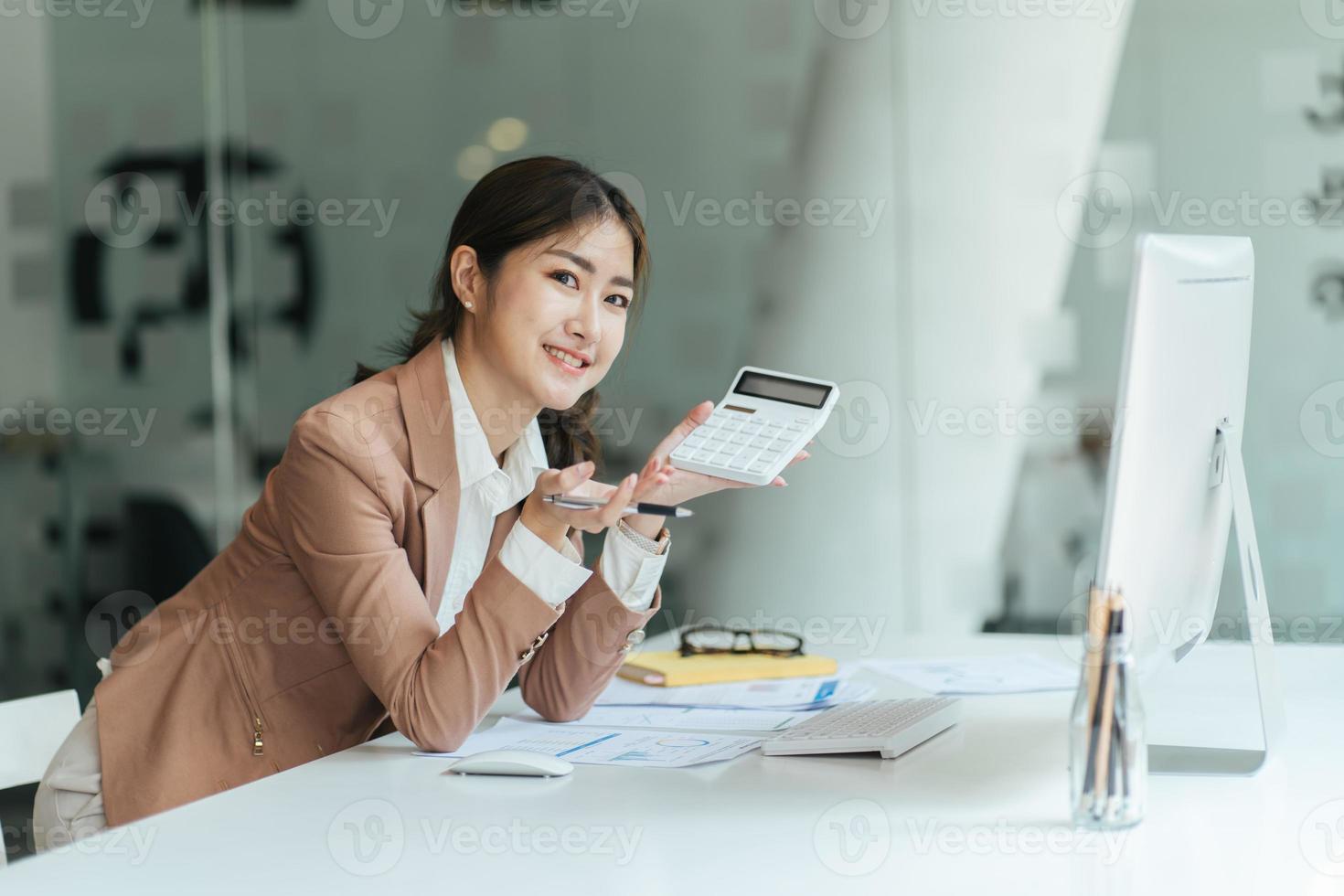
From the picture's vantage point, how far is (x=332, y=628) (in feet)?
5.21

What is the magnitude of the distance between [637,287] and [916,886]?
1.09 metres

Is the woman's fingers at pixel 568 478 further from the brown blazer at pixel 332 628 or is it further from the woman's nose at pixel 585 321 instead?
the woman's nose at pixel 585 321

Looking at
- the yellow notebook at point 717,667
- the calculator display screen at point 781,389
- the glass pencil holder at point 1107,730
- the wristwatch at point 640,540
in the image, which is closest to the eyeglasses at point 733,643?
the yellow notebook at point 717,667

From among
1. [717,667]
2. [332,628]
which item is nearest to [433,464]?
[332,628]

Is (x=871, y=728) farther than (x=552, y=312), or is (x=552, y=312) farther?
(x=552, y=312)

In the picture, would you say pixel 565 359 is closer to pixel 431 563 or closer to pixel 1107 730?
pixel 431 563

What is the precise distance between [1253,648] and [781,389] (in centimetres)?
56

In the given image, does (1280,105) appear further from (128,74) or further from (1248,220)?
(128,74)

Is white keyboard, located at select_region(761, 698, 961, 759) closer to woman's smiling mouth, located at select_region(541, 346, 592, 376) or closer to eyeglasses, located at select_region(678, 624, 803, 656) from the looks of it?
eyeglasses, located at select_region(678, 624, 803, 656)

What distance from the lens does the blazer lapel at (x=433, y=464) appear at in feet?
5.24

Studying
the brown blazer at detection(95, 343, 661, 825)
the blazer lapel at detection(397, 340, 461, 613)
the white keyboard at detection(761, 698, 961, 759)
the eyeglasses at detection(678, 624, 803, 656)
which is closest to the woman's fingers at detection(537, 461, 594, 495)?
the brown blazer at detection(95, 343, 661, 825)

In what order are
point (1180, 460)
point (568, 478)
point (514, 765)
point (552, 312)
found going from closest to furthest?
1. point (1180, 460)
2. point (514, 765)
3. point (568, 478)
4. point (552, 312)

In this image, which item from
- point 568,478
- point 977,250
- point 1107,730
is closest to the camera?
point 1107,730

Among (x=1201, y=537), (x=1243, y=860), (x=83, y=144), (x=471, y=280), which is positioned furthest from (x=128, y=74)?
(x=1243, y=860)
